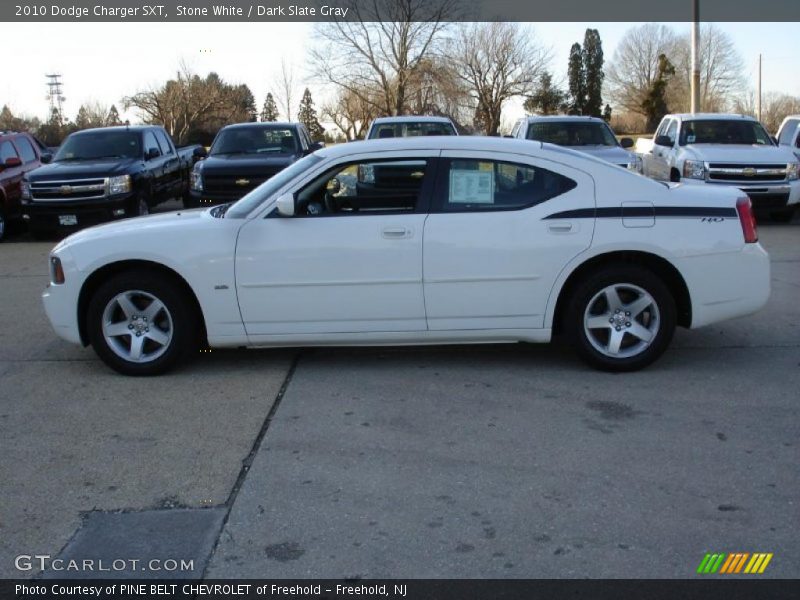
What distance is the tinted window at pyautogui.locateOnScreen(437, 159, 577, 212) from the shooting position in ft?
20.0

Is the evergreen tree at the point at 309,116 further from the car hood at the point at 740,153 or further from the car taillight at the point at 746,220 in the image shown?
the car taillight at the point at 746,220

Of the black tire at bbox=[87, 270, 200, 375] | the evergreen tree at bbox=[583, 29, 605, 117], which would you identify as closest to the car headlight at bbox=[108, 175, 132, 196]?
the black tire at bbox=[87, 270, 200, 375]

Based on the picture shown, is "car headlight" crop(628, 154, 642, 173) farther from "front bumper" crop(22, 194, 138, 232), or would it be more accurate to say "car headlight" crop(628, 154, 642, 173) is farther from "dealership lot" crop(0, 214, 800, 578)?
"front bumper" crop(22, 194, 138, 232)

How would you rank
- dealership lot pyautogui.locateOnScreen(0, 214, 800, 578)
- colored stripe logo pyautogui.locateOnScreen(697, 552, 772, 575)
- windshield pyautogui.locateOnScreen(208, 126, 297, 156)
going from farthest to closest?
windshield pyautogui.locateOnScreen(208, 126, 297, 156), dealership lot pyautogui.locateOnScreen(0, 214, 800, 578), colored stripe logo pyautogui.locateOnScreen(697, 552, 772, 575)

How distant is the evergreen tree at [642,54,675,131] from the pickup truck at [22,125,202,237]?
52.3 metres

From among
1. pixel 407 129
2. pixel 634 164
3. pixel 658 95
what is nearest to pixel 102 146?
pixel 407 129

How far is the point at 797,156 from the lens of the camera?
50.0 feet

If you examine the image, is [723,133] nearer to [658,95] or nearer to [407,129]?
[407,129]

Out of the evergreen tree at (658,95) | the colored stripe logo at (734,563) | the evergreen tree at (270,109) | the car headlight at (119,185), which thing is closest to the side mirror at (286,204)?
the colored stripe logo at (734,563)

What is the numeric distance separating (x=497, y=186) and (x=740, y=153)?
949 centimetres

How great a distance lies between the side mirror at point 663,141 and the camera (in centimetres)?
1531

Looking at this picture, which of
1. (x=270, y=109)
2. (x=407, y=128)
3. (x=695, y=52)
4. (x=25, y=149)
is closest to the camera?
(x=25, y=149)

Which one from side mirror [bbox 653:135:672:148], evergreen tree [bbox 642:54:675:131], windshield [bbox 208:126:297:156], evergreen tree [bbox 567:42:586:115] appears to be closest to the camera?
windshield [bbox 208:126:297:156]

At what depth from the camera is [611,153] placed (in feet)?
47.4
